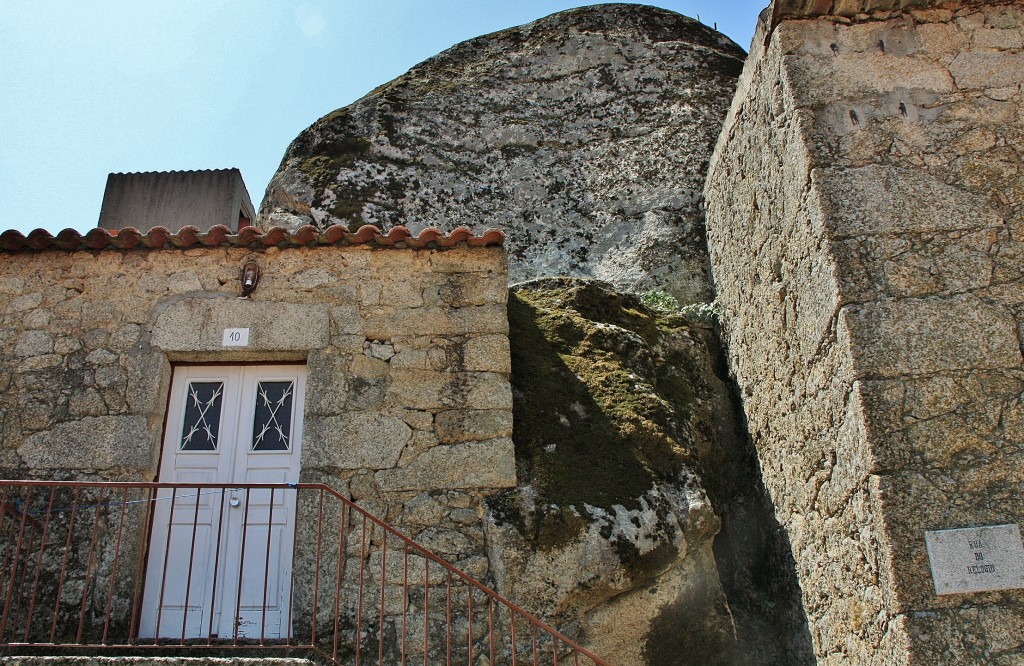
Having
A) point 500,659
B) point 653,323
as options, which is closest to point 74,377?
point 500,659

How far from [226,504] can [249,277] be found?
144cm

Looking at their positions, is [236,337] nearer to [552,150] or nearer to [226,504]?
[226,504]

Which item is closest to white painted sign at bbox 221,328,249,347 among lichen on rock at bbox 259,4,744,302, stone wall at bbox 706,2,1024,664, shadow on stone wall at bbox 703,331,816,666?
lichen on rock at bbox 259,4,744,302

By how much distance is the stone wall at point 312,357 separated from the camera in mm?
4836

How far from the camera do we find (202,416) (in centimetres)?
512

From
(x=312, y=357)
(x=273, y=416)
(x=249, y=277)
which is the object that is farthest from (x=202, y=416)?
(x=249, y=277)

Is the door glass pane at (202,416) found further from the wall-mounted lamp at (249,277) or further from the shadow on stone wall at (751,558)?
the shadow on stone wall at (751,558)

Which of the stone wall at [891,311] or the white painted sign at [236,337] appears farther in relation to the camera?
the white painted sign at [236,337]

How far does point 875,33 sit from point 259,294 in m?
4.06

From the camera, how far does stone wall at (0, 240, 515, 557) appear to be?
4.84 meters

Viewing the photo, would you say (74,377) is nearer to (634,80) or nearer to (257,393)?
(257,393)

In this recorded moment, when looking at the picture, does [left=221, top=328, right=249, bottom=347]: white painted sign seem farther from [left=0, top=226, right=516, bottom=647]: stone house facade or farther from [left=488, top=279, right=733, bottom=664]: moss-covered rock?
[left=488, top=279, right=733, bottom=664]: moss-covered rock

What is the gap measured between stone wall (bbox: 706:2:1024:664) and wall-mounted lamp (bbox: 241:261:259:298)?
328cm

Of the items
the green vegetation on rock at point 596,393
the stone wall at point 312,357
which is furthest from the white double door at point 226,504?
the green vegetation on rock at point 596,393
